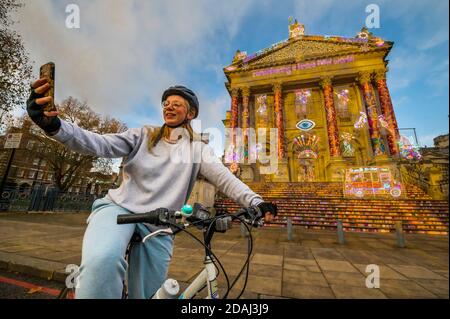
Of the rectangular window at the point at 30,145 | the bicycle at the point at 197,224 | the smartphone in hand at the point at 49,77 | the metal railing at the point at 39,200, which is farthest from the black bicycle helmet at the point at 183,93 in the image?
the rectangular window at the point at 30,145

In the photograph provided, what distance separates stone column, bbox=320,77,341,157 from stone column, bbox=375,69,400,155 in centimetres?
428

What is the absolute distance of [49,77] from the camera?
1.16 m

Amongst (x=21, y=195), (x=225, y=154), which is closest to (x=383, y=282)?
(x=21, y=195)

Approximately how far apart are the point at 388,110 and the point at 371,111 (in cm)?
140

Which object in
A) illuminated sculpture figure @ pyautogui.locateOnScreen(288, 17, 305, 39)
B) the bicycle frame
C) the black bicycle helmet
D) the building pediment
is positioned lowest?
the bicycle frame

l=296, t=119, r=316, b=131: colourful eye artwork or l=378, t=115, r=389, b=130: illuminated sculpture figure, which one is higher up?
l=296, t=119, r=316, b=131: colourful eye artwork

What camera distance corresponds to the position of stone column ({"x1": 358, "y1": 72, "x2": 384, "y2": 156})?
18.7 metres

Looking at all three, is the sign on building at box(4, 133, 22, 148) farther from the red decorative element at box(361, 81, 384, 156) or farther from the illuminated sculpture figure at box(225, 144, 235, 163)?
the red decorative element at box(361, 81, 384, 156)

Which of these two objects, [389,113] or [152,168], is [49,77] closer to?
[152,168]

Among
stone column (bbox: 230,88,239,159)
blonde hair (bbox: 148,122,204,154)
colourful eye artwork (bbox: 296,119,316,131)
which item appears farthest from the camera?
colourful eye artwork (bbox: 296,119,316,131)

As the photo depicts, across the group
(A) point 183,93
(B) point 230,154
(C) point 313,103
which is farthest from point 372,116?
(A) point 183,93

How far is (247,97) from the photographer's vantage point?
25.1m

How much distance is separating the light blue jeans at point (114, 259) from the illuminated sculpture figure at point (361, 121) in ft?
84.3

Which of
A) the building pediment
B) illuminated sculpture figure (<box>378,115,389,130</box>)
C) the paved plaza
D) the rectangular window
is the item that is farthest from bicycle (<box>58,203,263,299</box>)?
the building pediment
